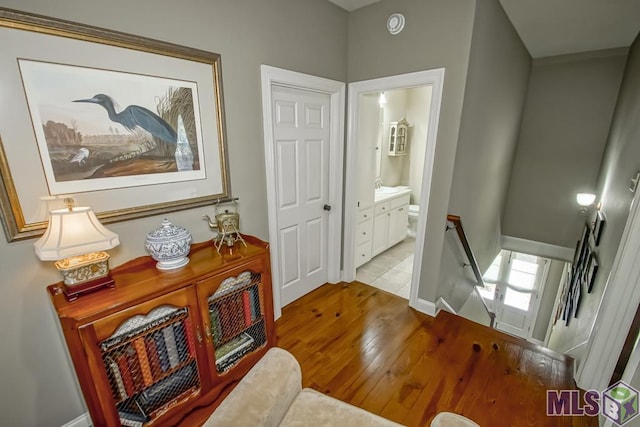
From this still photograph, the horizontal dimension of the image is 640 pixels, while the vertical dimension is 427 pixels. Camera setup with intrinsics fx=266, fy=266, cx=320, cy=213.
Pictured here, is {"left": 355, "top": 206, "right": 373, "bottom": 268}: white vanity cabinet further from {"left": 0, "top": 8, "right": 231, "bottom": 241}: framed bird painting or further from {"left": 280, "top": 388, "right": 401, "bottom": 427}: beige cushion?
{"left": 280, "top": 388, "right": 401, "bottom": 427}: beige cushion

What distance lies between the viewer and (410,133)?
494cm

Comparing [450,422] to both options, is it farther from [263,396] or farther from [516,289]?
[516,289]

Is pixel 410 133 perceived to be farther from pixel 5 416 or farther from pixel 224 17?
pixel 5 416

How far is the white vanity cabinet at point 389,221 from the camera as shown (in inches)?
145

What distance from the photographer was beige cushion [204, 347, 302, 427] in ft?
3.14

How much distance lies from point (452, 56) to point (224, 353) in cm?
260

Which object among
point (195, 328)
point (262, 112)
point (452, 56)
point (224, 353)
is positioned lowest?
point (224, 353)

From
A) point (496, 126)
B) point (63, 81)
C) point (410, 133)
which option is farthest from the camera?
point (410, 133)

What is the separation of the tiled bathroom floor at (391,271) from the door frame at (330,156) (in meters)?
0.53

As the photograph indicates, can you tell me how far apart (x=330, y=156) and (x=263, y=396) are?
2.07 metres

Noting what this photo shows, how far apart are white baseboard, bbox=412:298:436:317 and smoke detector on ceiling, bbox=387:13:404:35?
237 cm

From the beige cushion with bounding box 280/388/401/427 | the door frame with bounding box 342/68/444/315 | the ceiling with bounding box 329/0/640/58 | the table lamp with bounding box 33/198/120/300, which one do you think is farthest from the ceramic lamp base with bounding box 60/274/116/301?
the ceiling with bounding box 329/0/640/58

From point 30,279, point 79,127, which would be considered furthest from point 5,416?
point 79,127

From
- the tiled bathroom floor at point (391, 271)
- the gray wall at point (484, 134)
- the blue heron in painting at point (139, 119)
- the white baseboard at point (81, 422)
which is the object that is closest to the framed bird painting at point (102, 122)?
the blue heron in painting at point (139, 119)
